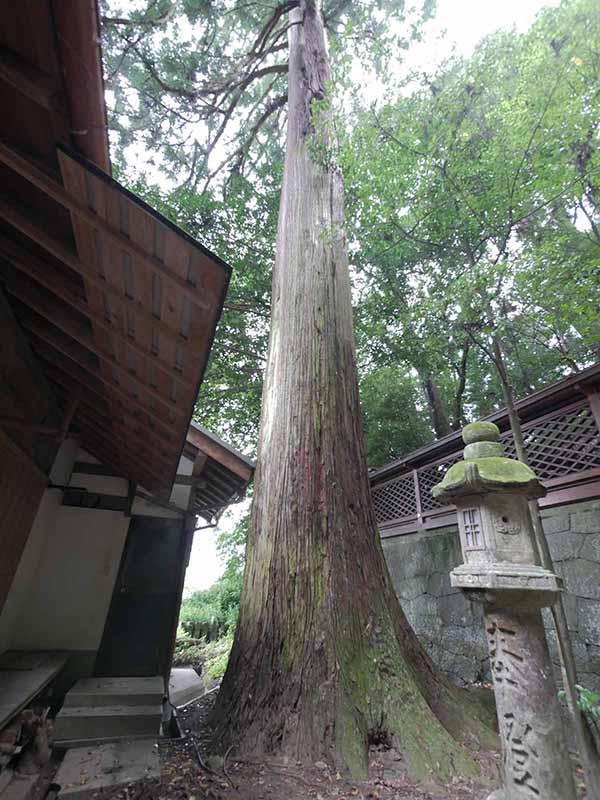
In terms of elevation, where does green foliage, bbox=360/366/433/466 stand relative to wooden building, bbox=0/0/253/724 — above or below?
above

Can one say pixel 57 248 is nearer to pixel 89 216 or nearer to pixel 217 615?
pixel 89 216

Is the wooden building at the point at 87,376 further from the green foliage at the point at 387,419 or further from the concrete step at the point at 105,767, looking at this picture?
the green foliage at the point at 387,419

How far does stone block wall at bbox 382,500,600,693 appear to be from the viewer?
319 cm

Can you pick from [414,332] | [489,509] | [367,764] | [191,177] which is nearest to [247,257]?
[191,177]

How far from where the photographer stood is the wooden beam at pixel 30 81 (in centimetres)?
132

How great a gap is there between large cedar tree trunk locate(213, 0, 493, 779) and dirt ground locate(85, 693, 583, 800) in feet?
0.21

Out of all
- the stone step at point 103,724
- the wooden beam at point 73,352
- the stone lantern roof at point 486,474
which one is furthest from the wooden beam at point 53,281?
the stone step at point 103,724

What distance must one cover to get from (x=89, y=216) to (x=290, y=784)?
2640 millimetres

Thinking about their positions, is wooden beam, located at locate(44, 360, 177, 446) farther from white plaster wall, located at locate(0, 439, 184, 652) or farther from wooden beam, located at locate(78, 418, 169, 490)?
white plaster wall, located at locate(0, 439, 184, 652)

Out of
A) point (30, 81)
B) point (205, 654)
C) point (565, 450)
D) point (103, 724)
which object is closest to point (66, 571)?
point (103, 724)

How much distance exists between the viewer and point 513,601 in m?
1.62

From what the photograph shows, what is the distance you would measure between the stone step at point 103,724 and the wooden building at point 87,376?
1079mm

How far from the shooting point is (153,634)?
4262mm

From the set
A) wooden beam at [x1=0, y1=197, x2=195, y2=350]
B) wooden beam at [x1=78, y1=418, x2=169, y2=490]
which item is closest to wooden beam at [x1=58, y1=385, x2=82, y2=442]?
wooden beam at [x1=78, y1=418, x2=169, y2=490]
